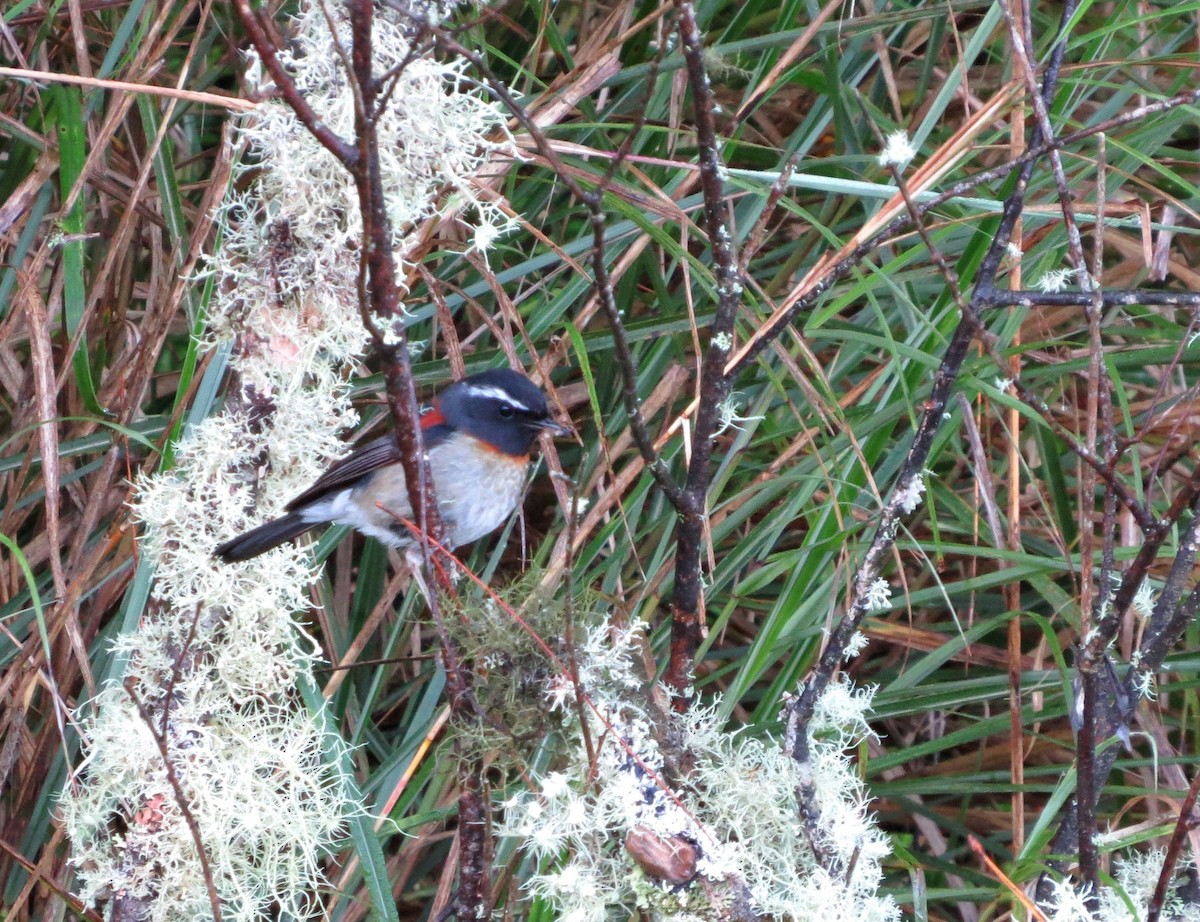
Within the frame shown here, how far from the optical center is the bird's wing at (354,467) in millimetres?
2686

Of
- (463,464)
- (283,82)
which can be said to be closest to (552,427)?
(463,464)

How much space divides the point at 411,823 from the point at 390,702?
79cm

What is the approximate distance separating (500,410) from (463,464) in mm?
251

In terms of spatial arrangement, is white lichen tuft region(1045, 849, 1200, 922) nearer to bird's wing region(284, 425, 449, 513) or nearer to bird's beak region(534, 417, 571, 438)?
bird's wing region(284, 425, 449, 513)

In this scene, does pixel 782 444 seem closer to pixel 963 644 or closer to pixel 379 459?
pixel 963 644

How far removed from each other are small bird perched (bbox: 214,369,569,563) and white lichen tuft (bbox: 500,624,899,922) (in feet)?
3.41

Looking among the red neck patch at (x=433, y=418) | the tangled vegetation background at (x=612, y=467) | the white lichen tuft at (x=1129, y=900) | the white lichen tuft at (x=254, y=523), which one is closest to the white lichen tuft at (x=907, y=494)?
the tangled vegetation background at (x=612, y=467)

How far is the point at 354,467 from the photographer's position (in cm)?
310

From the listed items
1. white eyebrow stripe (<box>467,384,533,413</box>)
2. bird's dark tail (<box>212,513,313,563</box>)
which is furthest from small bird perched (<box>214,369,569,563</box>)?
bird's dark tail (<box>212,513,313,563</box>)

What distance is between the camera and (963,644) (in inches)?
119

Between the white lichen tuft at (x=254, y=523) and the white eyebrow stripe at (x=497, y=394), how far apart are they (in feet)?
2.54

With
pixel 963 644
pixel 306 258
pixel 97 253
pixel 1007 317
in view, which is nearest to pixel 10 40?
pixel 97 253

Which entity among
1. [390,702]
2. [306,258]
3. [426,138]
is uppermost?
[426,138]

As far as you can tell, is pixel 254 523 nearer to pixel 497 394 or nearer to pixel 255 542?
pixel 255 542
